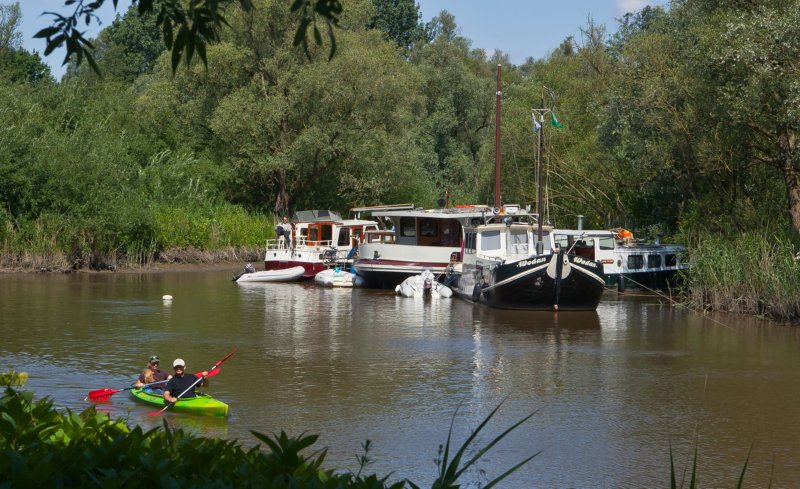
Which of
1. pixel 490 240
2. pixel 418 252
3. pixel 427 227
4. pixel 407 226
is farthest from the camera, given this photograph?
pixel 407 226

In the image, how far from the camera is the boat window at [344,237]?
4400 centimetres

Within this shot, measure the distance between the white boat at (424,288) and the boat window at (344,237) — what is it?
862cm

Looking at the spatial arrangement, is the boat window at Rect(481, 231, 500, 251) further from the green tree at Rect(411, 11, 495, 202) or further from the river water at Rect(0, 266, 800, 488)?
the green tree at Rect(411, 11, 495, 202)

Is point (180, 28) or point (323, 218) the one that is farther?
point (323, 218)

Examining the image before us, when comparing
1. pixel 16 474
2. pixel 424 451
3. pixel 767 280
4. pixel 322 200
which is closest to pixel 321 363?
pixel 424 451

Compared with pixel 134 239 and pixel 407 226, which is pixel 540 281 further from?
pixel 134 239

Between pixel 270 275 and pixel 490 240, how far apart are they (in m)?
9.42

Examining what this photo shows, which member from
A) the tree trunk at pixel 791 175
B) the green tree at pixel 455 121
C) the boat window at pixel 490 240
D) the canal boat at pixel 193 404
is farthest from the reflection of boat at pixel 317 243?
the canal boat at pixel 193 404

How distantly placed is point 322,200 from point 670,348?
3411 cm

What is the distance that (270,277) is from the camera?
40.1 meters

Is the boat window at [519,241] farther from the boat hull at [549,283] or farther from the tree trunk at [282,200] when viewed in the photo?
the tree trunk at [282,200]

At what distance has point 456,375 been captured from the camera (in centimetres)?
1981

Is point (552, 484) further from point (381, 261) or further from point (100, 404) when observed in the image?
point (381, 261)

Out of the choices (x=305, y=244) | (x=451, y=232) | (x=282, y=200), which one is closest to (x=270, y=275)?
(x=305, y=244)
